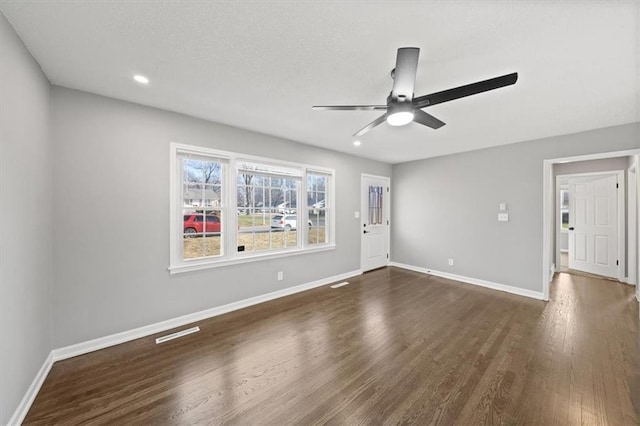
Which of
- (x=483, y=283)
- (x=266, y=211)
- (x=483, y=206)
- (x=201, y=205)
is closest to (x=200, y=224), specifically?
(x=201, y=205)

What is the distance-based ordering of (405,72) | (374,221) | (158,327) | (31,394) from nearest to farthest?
(405,72), (31,394), (158,327), (374,221)

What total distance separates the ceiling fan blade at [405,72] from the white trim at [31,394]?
11.0 feet

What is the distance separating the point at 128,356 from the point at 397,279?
419cm

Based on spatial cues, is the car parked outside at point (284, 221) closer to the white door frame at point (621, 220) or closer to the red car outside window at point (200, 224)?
the red car outside window at point (200, 224)

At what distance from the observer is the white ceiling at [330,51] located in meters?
1.42

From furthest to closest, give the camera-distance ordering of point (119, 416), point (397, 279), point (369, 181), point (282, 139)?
point (369, 181) → point (397, 279) → point (282, 139) → point (119, 416)

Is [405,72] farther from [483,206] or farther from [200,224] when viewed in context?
[483,206]

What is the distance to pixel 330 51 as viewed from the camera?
5.81 feet

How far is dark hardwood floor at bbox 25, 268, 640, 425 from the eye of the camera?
1.66 m

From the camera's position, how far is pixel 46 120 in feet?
6.91

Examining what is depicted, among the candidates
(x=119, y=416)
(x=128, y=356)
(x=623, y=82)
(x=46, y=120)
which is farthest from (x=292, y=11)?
(x=128, y=356)

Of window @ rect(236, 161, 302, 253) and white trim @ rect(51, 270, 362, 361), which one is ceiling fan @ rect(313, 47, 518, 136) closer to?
window @ rect(236, 161, 302, 253)

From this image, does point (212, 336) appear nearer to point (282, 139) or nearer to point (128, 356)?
point (128, 356)

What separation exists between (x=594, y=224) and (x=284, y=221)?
635 centimetres
